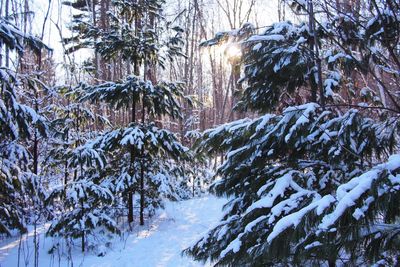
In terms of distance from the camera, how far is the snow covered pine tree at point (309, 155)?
1868 millimetres

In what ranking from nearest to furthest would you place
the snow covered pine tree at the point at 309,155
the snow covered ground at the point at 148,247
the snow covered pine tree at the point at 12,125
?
1. the snow covered pine tree at the point at 309,155
2. the snow covered pine tree at the point at 12,125
3. the snow covered ground at the point at 148,247

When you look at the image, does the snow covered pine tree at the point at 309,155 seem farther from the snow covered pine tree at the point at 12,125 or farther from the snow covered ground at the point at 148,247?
the snow covered pine tree at the point at 12,125

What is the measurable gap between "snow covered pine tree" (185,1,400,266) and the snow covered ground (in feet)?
4.30

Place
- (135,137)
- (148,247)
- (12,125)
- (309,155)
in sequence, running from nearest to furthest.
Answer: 1. (309,155)
2. (12,125)
3. (148,247)
4. (135,137)

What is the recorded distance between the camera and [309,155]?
11.8 ft

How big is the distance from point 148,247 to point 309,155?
3775mm

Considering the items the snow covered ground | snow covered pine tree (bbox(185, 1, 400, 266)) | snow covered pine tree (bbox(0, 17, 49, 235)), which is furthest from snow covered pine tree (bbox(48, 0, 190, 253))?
snow covered pine tree (bbox(185, 1, 400, 266))

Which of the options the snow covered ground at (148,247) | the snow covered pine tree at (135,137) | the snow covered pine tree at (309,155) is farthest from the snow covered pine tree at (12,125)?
the snow covered pine tree at (309,155)

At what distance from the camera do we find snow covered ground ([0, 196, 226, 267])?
553cm

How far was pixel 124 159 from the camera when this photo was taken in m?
7.61

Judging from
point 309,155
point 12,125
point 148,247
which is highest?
point 12,125

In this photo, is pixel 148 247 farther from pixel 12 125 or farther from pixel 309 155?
pixel 309 155

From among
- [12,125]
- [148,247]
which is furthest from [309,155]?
[148,247]

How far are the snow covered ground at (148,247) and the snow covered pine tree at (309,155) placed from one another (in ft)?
4.30
